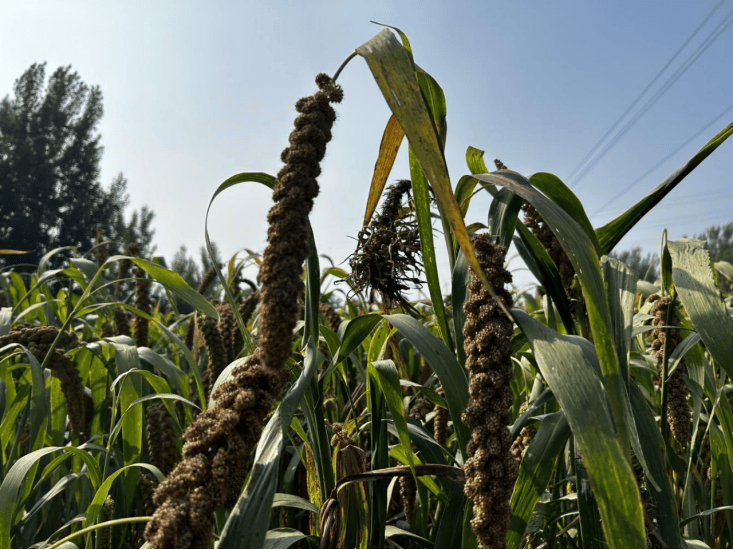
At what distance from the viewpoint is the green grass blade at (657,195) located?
2.87ft

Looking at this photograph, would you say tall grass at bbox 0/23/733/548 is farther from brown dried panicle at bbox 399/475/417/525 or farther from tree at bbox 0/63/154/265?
tree at bbox 0/63/154/265

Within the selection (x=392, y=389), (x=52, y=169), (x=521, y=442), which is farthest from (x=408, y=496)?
(x=52, y=169)

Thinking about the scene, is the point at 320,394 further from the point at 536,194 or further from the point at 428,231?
the point at 536,194

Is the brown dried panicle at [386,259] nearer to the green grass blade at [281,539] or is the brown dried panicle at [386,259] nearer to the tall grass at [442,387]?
the tall grass at [442,387]

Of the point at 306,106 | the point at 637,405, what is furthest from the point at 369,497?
the point at 306,106

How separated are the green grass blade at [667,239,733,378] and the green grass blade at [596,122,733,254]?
0.43ft

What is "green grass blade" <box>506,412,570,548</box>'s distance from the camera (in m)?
0.80

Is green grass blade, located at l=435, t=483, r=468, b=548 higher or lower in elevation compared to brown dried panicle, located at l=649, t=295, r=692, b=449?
lower

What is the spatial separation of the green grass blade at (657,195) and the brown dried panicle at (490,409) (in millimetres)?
378

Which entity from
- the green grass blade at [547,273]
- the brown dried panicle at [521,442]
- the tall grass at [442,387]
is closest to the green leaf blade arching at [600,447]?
the tall grass at [442,387]

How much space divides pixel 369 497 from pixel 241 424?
2.00 ft

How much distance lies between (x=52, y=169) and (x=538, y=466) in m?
45.0

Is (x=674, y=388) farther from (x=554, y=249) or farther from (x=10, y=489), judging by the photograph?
(x=10, y=489)

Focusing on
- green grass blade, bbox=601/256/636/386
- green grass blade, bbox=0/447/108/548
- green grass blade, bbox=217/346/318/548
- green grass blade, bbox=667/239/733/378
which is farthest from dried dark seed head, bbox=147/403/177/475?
green grass blade, bbox=667/239/733/378
